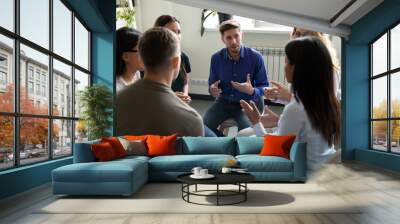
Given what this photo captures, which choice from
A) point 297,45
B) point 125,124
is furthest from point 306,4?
point 125,124

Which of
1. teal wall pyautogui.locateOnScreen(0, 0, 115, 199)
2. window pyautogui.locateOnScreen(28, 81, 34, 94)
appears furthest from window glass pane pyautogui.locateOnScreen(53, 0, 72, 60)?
window pyautogui.locateOnScreen(28, 81, 34, 94)

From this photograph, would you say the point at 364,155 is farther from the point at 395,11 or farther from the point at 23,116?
the point at 23,116

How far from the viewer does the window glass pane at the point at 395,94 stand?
8055 mm

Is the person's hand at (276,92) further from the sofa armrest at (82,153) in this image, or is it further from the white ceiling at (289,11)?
the sofa armrest at (82,153)

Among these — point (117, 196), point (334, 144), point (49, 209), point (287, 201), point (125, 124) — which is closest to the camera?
point (49, 209)

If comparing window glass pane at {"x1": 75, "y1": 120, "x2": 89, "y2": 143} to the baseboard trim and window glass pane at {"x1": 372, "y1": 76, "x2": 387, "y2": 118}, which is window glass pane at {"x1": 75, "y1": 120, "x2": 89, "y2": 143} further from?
window glass pane at {"x1": 372, "y1": 76, "x2": 387, "y2": 118}

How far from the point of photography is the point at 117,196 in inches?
188

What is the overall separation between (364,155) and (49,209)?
23.3ft

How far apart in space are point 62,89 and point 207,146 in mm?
2488

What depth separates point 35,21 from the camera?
5.53m

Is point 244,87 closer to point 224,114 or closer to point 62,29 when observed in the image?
point 224,114

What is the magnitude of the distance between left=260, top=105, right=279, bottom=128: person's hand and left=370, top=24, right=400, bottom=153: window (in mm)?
2410

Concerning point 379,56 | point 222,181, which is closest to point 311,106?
point 222,181

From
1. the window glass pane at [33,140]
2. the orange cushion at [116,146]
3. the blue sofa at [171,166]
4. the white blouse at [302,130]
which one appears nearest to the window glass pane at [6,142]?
the window glass pane at [33,140]
